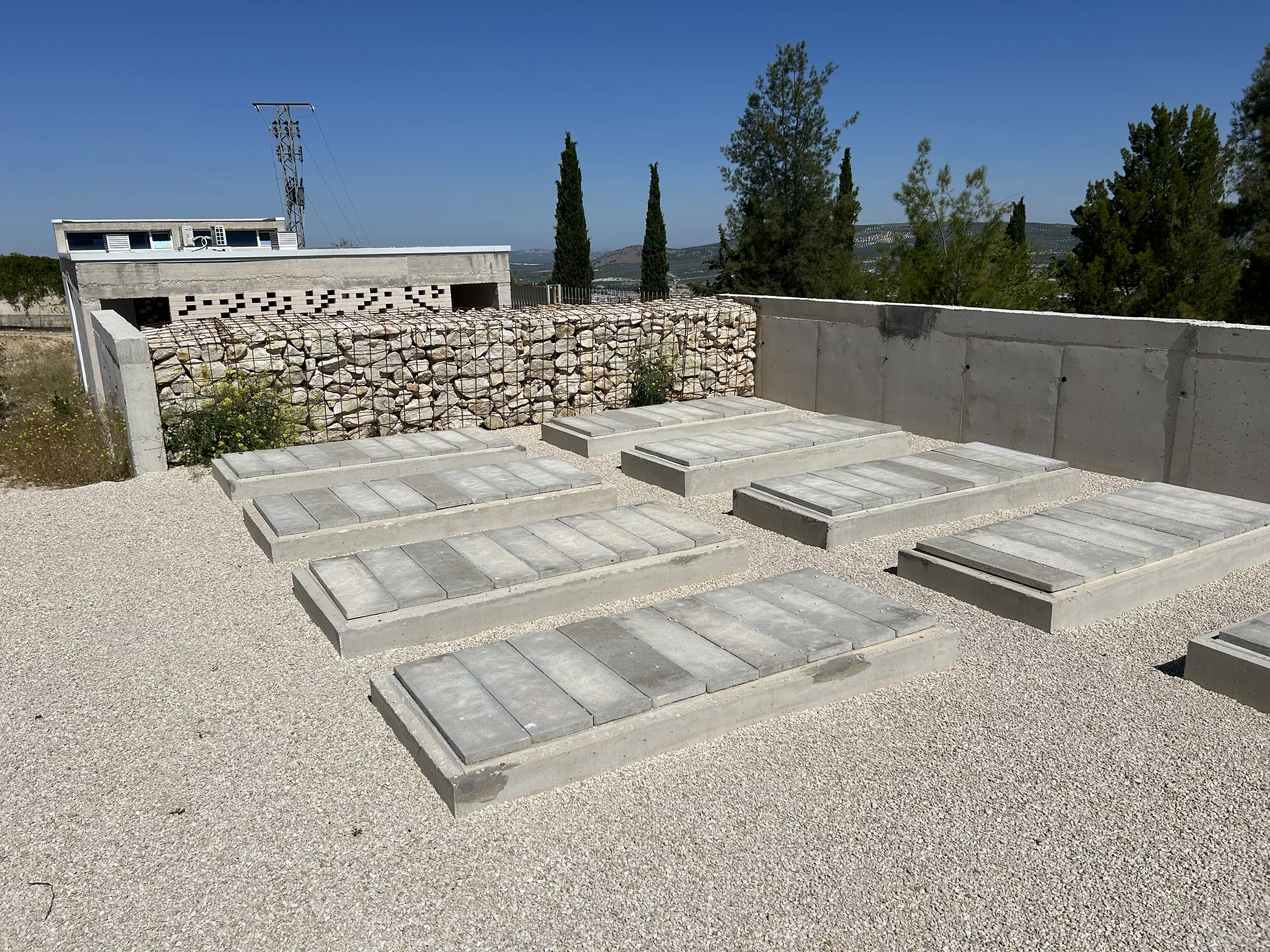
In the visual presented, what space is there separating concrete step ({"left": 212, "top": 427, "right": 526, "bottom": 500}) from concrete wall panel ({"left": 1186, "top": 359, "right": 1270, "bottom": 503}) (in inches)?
257

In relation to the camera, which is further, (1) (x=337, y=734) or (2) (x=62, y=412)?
(2) (x=62, y=412)

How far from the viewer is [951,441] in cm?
1070

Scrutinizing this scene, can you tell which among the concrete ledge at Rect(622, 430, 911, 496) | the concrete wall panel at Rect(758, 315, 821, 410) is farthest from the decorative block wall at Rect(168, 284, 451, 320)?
the concrete ledge at Rect(622, 430, 911, 496)

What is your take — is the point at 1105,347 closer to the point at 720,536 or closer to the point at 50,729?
the point at 720,536

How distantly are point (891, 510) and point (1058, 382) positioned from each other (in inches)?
137

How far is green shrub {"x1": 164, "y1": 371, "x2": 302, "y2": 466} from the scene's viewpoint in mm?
9312

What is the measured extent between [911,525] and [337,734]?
4.92 m

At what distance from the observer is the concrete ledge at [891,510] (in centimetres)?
710

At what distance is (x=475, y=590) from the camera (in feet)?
18.2

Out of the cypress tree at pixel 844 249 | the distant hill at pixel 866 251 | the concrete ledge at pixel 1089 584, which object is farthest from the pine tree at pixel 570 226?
the concrete ledge at pixel 1089 584

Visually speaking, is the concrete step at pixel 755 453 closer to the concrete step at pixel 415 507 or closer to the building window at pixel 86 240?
the concrete step at pixel 415 507

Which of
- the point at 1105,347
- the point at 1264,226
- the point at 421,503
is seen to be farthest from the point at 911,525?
the point at 1264,226

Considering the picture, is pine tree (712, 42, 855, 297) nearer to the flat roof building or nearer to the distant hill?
the distant hill

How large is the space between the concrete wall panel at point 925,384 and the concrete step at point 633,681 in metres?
5.88
